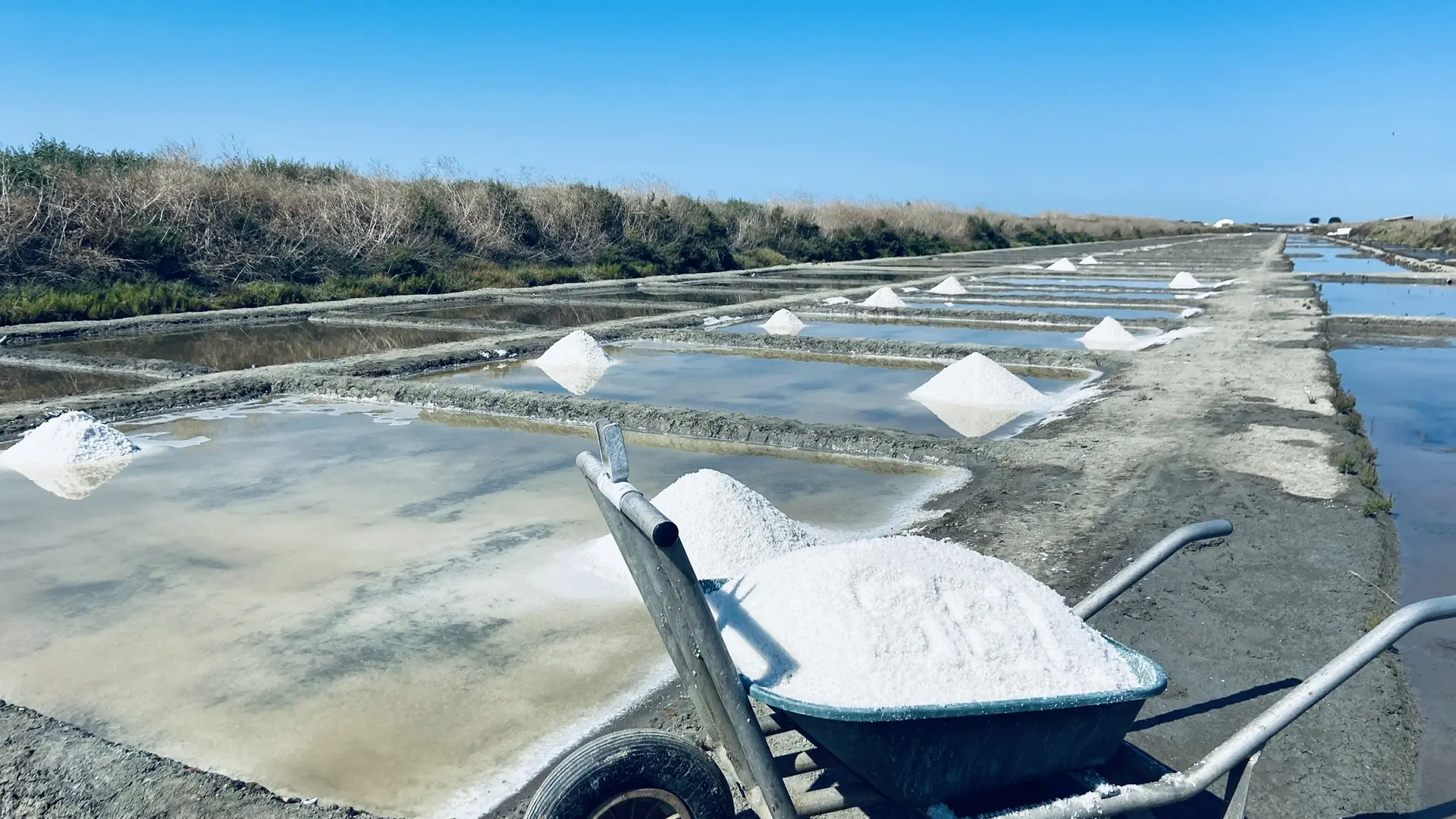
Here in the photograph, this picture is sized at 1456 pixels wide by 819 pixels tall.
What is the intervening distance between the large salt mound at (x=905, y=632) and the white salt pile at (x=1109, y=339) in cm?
941

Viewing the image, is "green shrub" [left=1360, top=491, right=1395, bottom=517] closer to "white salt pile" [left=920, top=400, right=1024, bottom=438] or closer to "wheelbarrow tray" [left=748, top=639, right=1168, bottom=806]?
"white salt pile" [left=920, top=400, right=1024, bottom=438]

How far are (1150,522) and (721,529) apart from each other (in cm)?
199

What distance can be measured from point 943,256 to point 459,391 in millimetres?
30877

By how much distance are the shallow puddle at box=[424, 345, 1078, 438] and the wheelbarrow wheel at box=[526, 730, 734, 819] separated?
4.70 metres

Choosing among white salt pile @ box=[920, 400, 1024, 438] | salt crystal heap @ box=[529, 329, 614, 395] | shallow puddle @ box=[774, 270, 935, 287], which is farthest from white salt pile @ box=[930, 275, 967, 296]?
white salt pile @ box=[920, 400, 1024, 438]

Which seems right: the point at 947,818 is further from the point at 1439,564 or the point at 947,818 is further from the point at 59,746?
the point at 1439,564

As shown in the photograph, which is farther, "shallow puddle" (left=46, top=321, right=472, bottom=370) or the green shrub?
"shallow puddle" (left=46, top=321, right=472, bottom=370)

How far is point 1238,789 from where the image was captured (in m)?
→ 1.84

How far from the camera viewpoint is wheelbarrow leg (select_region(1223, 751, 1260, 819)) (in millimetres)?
1817

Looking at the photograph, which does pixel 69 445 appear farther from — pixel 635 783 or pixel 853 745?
pixel 853 745

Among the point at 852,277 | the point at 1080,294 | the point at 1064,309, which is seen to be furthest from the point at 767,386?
the point at 852,277

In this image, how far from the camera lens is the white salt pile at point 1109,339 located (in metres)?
10.7

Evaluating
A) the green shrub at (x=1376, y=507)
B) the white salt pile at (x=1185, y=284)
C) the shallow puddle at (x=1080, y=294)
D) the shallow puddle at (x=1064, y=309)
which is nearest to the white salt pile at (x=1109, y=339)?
the shallow puddle at (x=1064, y=309)

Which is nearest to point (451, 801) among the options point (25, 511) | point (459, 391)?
point (25, 511)
